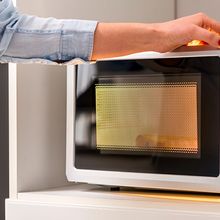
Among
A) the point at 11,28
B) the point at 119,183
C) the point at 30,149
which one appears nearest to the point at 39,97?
the point at 30,149

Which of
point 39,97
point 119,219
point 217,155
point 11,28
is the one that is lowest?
point 119,219

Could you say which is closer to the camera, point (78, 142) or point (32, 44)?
point (32, 44)

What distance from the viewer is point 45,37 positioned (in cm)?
107

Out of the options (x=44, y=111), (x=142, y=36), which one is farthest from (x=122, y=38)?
(x=44, y=111)

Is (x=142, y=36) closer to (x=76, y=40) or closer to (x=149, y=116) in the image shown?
(x=76, y=40)

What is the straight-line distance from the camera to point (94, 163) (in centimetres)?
137

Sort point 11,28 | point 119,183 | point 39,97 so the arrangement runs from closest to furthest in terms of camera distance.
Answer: point 11,28 → point 119,183 → point 39,97

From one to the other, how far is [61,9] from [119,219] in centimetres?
54

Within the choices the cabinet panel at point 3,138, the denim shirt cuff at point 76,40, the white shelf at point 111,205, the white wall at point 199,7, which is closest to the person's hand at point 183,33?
the denim shirt cuff at point 76,40

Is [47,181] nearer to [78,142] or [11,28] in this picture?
[78,142]

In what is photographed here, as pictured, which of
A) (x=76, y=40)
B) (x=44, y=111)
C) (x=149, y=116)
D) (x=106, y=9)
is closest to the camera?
(x=76, y=40)

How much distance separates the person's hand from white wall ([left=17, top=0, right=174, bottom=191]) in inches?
15.1

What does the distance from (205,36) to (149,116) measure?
255mm

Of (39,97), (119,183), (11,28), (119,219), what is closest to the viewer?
(11,28)
